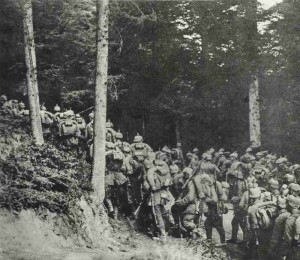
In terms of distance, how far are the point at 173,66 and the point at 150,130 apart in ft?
10.2

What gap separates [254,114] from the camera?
15.8 m

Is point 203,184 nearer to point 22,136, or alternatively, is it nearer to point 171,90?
point 22,136

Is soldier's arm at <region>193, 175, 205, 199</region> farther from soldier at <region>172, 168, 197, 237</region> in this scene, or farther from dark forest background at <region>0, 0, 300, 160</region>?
dark forest background at <region>0, 0, 300, 160</region>

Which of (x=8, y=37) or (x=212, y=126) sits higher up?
(x=8, y=37)

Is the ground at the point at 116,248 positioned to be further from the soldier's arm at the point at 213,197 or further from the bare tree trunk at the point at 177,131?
the bare tree trunk at the point at 177,131

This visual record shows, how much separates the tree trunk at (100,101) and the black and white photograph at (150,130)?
1.2 inches

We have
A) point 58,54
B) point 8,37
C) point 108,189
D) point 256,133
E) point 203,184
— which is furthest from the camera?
point 256,133

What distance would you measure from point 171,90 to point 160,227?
9953mm

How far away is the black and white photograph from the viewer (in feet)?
26.5

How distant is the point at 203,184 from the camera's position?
9.41 metres

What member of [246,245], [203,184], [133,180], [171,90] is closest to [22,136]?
[133,180]

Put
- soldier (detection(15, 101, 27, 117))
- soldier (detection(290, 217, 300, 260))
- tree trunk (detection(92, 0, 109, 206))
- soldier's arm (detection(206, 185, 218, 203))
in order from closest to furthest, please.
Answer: soldier (detection(290, 217, 300, 260)) → soldier's arm (detection(206, 185, 218, 203)) → tree trunk (detection(92, 0, 109, 206)) → soldier (detection(15, 101, 27, 117))

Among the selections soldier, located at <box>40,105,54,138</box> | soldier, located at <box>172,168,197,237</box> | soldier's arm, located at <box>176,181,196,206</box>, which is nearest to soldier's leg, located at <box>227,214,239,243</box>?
soldier, located at <box>172,168,197,237</box>

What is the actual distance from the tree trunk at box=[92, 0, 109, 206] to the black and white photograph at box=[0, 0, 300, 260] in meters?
0.03
